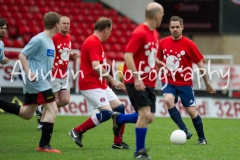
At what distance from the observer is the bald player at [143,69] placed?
25.2 ft

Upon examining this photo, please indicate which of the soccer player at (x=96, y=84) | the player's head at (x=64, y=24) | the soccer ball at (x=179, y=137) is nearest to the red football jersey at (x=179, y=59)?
the soccer ball at (x=179, y=137)

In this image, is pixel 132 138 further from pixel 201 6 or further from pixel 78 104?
pixel 201 6

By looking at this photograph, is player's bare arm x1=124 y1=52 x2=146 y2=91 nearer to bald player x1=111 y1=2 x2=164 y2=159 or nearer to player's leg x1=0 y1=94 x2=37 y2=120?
bald player x1=111 y1=2 x2=164 y2=159

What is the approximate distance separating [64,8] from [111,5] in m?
2.60

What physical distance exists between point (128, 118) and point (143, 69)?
3.11ft

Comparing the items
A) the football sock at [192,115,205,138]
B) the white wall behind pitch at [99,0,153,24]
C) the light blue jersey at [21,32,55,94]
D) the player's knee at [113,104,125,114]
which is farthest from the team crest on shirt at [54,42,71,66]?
the white wall behind pitch at [99,0,153,24]

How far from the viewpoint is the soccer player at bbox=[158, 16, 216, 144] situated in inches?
401

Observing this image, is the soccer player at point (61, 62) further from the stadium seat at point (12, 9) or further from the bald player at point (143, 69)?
the stadium seat at point (12, 9)

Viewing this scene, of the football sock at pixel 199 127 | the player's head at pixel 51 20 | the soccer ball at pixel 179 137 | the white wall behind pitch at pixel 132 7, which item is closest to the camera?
the player's head at pixel 51 20

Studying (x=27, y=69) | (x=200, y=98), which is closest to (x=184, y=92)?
(x=27, y=69)

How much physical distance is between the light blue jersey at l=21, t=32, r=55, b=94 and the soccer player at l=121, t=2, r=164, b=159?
3.98 feet

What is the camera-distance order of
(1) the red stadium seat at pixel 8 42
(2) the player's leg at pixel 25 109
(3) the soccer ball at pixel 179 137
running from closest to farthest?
(2) the player's leg at pixel 25 109
(3) the soccer ball at pixel 179 137
(1) the red stadium seat at pixel 8 42

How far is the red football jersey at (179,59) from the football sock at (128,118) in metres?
1.92

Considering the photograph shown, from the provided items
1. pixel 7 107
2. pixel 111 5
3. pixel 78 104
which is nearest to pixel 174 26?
pixel 7 107
